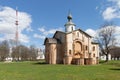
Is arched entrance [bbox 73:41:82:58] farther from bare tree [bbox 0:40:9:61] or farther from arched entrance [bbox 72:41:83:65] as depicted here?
bare tree [bbox 0:40:9:61]

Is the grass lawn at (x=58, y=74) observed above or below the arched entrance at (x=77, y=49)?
below

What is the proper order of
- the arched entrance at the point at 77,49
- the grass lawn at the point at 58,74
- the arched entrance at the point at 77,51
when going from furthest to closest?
the arched entrance at the point at 77,49
the arched entrance at the point at 77,51
the grass lawn at the point at 58,74

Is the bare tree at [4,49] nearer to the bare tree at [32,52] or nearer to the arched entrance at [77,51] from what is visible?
the bare tree at [32,52]

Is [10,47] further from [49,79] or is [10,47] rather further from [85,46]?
[49,79]

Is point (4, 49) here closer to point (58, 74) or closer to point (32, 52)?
point (32, 52)

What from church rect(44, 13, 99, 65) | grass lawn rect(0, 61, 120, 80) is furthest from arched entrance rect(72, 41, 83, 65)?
grass lawn rect(0, 61, 120, 80)

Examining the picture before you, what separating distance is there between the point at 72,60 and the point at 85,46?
21.2 feet

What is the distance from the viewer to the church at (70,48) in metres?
63.2

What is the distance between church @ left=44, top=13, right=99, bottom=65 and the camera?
6322 centimetres

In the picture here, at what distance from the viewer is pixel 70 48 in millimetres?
63875

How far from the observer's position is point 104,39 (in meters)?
73.9

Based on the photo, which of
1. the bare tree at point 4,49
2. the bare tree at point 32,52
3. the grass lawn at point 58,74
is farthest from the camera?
the bare tree at point 32,52

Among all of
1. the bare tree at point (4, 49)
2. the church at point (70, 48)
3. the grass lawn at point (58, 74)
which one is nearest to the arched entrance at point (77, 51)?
the church at point (70, 48)

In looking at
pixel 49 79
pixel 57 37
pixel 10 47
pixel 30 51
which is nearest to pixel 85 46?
pixel 57 37
